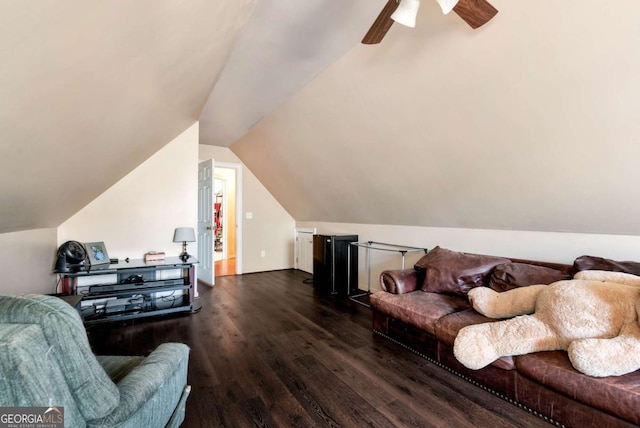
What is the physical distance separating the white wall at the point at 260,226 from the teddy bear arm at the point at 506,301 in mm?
4225

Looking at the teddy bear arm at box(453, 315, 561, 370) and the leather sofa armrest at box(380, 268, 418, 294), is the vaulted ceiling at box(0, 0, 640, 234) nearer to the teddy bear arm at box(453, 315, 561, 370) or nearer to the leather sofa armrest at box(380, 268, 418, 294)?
the leather sofa armrest at box(380, 268, 418, 294)

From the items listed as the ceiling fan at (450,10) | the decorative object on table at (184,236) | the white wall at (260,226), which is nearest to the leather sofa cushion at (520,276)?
the ceiling fan at (450,10)

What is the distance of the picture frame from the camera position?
3.21 m

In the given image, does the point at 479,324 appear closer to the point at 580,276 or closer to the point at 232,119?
the point at 580,276

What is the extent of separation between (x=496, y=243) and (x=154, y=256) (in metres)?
3.90

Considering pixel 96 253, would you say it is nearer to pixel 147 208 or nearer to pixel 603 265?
pixel 147 208

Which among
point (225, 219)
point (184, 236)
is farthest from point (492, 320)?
point (225, 219)

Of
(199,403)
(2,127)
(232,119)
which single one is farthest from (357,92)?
(199,403)

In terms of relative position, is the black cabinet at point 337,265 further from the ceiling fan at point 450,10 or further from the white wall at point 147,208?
the ceiling fan at point 450,10

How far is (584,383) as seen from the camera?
151 cm

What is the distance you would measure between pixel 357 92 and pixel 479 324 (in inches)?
86.3

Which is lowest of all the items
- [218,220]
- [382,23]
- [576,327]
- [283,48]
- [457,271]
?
[576,327]

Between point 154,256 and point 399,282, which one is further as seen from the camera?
point 154,256

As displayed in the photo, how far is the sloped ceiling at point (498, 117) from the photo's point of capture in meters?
1.56
